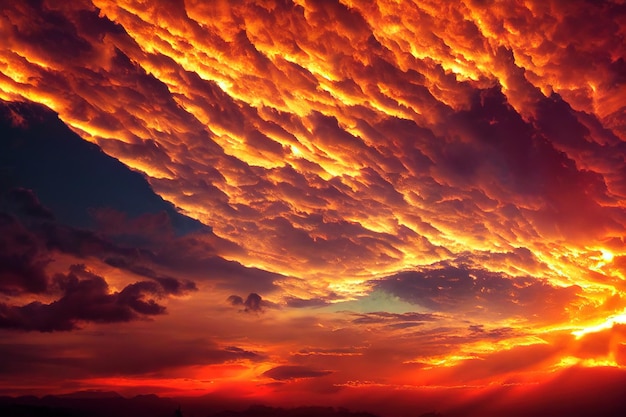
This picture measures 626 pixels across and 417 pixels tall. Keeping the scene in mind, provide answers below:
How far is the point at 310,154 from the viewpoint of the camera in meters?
37.4

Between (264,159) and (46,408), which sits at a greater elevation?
(264,159)

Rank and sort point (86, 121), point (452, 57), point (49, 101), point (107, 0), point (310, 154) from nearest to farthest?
point (107, 0) → point (452, 57) → point (49, 101) → point (86, 121) → point (310, 154)

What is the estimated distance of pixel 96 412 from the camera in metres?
199

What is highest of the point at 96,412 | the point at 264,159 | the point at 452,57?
the point at 452,57

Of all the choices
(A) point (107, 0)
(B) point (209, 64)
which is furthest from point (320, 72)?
(A) point (107, 0)

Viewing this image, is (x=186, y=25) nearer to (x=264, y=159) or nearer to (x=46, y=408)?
(x=264, y=159)

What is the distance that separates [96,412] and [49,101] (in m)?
219

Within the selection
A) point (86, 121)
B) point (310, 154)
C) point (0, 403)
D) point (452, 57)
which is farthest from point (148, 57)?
point (0, 403)

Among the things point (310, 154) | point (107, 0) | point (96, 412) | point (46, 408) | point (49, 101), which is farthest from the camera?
point (96, 412)

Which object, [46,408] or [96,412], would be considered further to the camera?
[96,412]

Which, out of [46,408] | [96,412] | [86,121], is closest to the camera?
[86,121]

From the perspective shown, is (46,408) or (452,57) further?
(46,408)

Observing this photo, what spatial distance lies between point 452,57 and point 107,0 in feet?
77.8

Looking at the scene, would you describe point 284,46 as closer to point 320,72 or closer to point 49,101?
point 320,72
